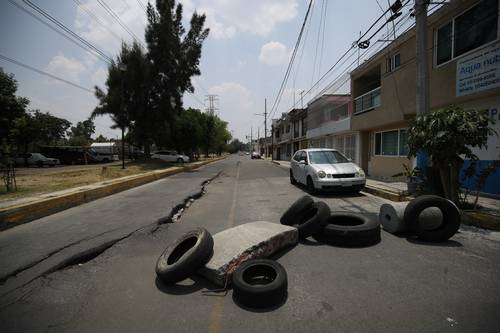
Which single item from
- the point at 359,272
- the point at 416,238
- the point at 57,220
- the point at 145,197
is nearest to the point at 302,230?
the point at 359,272

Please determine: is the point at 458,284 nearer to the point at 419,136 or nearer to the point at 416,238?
the point at 416,238

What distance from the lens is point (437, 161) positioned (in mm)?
6949

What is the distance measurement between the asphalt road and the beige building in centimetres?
563

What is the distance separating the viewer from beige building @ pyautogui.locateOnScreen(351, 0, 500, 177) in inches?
320

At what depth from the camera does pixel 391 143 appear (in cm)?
1483

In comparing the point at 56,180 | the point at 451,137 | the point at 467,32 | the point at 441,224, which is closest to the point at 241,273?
the point at 441,224

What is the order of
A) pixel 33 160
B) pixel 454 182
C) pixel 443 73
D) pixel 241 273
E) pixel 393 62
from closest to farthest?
1. pixel 241 273
2. pixel 454 182
3. pixel 443 73
4. pixel 393 62
5. pixel 33 160

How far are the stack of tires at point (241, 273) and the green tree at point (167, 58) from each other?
993 inches

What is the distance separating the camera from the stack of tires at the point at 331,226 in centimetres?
488

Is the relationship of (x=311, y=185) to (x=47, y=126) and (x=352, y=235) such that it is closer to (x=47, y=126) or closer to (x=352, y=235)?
(x=352, y=235)

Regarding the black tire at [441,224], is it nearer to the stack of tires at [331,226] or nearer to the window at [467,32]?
the stack of tires at [331,226]

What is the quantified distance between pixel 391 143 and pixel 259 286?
1409 centimetres

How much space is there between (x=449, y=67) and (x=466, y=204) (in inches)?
203

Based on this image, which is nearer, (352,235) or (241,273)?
(241,273)
